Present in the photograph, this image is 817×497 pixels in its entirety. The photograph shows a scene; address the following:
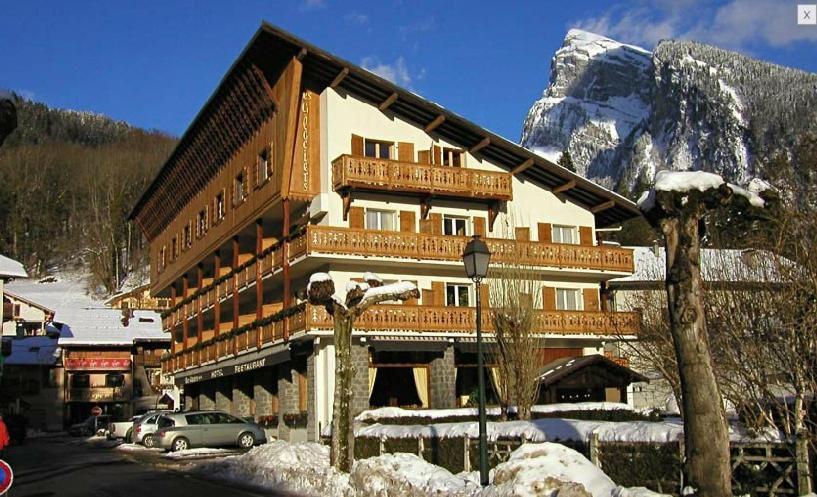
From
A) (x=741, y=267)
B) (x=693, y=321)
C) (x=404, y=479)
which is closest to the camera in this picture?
(x=693, y=321)

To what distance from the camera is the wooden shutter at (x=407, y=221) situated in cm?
3588

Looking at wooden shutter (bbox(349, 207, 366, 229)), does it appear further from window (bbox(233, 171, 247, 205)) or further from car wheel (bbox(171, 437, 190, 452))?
car wheel (bbox(171, 437, 190, 452))

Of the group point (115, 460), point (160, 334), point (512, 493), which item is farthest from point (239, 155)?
point (160, 334)

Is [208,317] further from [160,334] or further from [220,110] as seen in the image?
[160,334]

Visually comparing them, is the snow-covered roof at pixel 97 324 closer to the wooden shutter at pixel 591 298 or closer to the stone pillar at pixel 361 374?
the wooden shutter at pixel 591 298

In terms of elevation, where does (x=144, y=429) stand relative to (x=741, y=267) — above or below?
below

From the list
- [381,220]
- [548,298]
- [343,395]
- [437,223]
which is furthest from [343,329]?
[548,298]

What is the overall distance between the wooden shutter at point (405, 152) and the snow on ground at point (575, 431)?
16126mm

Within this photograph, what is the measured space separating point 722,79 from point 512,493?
15952 cm

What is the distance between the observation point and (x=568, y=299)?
129ft

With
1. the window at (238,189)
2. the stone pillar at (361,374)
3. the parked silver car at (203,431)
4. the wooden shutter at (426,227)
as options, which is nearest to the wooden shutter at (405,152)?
the wooden shutter at (426,227)

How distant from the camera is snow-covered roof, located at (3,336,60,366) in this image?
7506cm

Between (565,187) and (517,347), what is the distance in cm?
1265

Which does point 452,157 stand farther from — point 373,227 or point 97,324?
point 97,324
